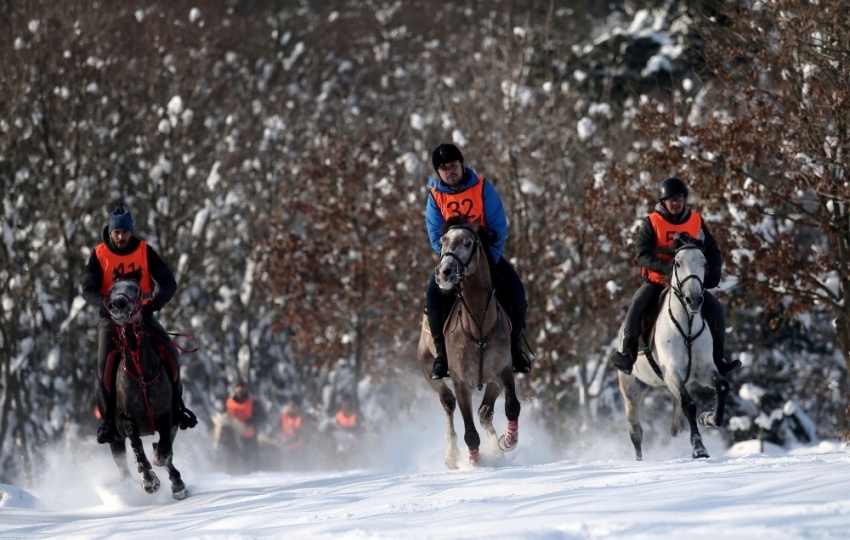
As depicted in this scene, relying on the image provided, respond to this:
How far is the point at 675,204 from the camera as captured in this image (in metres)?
12.5

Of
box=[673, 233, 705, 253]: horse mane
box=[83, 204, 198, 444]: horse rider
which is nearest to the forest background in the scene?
box=[673, 233, 705, 253]: horse mane

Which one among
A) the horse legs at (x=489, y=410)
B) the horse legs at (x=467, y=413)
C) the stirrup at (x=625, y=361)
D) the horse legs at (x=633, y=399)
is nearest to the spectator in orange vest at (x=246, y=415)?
the horse legs at (x=633, y=399)

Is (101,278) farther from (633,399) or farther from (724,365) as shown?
(724,365)

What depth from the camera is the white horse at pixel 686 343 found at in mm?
11555

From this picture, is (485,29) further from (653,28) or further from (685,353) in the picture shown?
(685,353)

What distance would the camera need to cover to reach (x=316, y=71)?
121ft

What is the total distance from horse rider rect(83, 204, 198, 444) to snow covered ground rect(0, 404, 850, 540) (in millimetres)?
933

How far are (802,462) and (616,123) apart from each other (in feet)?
66.8

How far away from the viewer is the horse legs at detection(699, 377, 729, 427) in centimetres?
1173

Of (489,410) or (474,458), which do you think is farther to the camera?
(489,410)

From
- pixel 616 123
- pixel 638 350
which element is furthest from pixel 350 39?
pixel 638 350

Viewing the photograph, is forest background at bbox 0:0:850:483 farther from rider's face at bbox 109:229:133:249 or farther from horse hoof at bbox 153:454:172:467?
horse hoof at bbox 153:454:172:467

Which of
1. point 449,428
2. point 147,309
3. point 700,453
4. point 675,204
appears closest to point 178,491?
point 147,309

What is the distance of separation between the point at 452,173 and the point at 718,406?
3.57m
